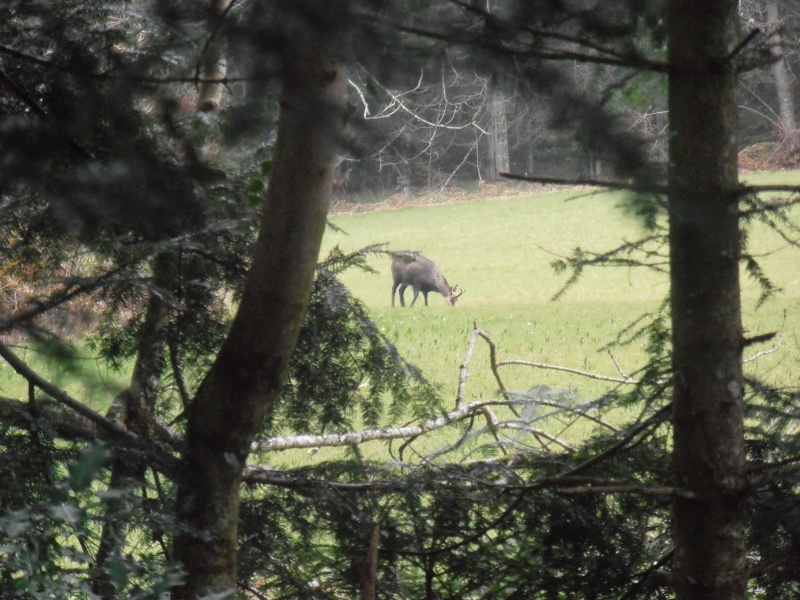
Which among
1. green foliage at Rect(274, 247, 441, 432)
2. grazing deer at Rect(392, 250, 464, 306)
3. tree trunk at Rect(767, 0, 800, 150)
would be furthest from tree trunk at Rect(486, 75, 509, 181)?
grazing deer at Rect(392, 250, 464, 306)

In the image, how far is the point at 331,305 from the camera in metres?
2.15

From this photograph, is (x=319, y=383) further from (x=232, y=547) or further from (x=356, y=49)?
(x=356, y=49)

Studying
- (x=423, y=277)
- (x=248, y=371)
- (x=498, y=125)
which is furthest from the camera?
(x=423, y=277)

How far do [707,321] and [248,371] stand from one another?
35.1 inches

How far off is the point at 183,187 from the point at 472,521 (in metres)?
1.03

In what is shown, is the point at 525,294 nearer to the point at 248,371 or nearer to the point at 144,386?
the point at 144,386

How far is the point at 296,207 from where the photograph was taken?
5.56 ft

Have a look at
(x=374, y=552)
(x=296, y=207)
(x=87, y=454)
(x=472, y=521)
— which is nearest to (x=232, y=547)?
(x=374, y=552)

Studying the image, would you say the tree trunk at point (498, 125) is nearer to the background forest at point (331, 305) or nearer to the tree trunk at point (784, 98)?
the background forest at point (331, 305)

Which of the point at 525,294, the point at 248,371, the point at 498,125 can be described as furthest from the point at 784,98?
the point at 525,294

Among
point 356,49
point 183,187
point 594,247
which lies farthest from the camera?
point 594,247

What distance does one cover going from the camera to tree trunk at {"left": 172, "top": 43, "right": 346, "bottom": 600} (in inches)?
66.6

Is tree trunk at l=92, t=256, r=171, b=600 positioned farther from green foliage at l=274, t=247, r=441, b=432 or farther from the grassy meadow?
the grassy meadow

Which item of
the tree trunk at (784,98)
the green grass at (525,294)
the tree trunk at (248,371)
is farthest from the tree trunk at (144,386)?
the tree trunk at (784,98)
